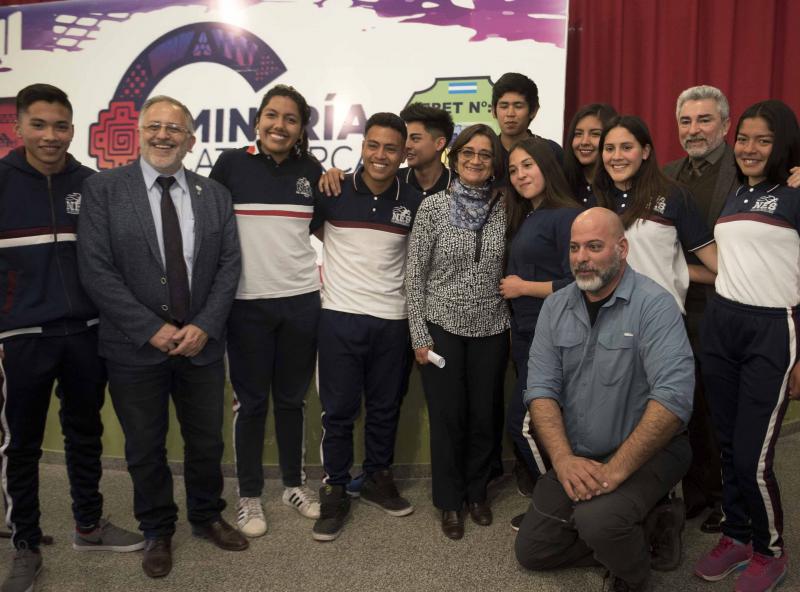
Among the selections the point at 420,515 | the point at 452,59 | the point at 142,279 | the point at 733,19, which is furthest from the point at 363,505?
the point at 733,19

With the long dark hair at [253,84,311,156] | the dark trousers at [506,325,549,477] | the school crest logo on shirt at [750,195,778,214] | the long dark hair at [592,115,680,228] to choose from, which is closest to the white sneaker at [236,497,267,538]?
the dark trousers at [506,325,549,477]

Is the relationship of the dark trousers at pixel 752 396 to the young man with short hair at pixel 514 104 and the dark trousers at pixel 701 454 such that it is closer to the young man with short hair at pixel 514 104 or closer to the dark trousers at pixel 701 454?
the dark trousers at pixel 701 454

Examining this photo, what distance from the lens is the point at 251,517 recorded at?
255 centimetres

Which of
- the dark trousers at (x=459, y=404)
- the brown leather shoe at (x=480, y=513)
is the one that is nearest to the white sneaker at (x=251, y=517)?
the dark trousers at (x=459, y=404)

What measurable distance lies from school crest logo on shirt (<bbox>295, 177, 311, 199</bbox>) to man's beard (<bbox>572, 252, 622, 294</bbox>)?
1.05 m

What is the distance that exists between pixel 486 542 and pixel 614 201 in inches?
53.4

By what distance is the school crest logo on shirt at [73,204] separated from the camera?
7.06ft

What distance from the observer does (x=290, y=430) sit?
2650mm

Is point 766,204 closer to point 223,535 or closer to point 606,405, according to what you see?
point 606,405

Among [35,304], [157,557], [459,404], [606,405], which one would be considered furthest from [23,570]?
[606,405]

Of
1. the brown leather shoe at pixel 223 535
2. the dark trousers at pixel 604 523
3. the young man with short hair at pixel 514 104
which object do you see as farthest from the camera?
the young man with short hair at pixel 514 104

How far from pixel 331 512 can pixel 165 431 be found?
28.3 inches

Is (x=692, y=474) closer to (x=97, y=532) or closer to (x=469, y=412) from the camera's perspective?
(x=469, y=412)

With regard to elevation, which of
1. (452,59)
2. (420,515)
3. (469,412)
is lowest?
(420,515)
